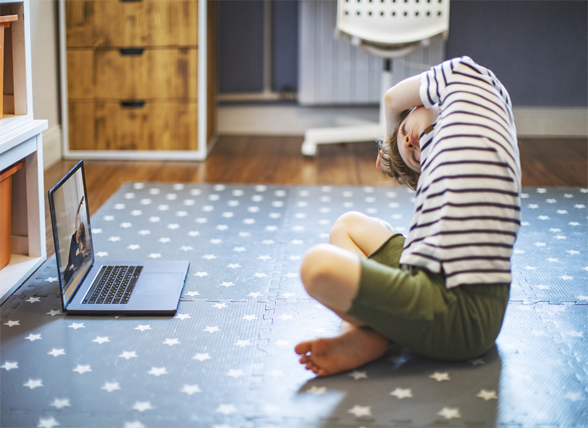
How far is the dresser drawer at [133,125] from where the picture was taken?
255cm

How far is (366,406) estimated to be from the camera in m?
1.01

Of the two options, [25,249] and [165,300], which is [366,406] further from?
[25,249]

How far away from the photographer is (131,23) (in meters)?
2.48

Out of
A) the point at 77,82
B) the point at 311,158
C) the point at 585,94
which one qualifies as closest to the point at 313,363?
the point at 311,158

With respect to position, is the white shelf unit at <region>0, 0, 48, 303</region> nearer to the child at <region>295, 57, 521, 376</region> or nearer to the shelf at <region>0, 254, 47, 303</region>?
the shelf at <region>0, 254, 47, 303</region>

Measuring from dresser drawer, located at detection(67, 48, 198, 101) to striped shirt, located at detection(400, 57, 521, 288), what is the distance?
5.31ft

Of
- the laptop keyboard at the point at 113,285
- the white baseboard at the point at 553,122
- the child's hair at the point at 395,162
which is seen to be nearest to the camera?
the child's hair at the point at 395,162

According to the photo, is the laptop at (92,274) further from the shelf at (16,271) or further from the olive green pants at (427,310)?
the olive green pants at (427,310)

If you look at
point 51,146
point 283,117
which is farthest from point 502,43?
point 51,146

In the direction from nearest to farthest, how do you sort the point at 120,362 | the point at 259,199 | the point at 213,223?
the point at 120,362, the point at 213,223, the point at 259,199

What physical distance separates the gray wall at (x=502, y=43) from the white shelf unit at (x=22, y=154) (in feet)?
5.13

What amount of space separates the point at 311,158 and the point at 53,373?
1.67 m

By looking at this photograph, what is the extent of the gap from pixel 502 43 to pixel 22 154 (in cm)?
218

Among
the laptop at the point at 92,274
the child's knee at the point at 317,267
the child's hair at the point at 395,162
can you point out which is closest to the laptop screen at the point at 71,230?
the laptop at the point at 92,274
